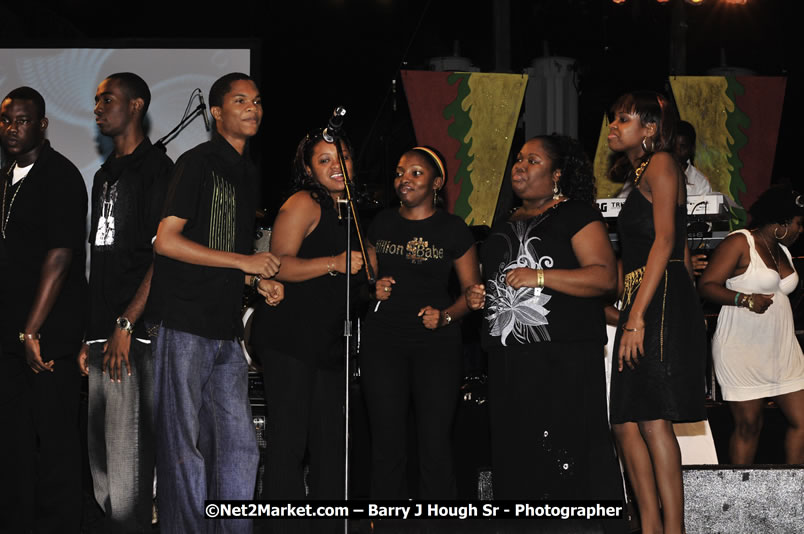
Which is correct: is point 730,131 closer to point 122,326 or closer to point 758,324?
point 758,324

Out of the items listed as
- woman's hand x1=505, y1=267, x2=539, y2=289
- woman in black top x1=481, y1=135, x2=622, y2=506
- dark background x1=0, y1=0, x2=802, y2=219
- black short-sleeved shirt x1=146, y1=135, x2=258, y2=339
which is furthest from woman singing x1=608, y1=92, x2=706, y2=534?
dark background x1=0, y1=0, x2=802, y2=219

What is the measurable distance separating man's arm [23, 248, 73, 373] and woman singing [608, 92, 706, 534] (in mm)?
2497

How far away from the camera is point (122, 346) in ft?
12.8

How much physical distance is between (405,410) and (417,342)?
328 mm

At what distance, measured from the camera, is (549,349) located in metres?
4.00

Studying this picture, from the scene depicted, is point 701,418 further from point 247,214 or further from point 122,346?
point 122,346

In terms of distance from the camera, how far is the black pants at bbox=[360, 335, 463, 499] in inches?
166

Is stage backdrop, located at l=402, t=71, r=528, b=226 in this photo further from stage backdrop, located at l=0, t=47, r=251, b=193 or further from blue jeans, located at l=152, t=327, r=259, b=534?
blue jeans, located at l=152, t=327, r=259, b=534

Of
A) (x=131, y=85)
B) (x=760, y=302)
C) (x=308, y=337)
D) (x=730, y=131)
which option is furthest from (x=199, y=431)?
(x=730, y=131)

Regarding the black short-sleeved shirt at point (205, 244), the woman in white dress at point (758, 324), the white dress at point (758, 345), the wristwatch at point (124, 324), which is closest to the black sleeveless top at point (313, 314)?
the black short-sleeved shirt at point (205, 244)

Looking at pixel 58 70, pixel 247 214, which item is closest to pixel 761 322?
pixel 247 214

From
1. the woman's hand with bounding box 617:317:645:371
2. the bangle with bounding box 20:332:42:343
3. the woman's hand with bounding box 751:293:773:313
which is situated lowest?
the woman's hand with bounding box 617:317:645:371

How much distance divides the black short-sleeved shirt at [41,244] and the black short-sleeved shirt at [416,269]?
1392mm

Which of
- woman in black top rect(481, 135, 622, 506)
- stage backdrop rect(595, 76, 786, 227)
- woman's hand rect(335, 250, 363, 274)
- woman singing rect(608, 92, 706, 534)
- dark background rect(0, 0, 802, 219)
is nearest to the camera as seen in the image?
woman singing rect(608, 92, 706, 534)
